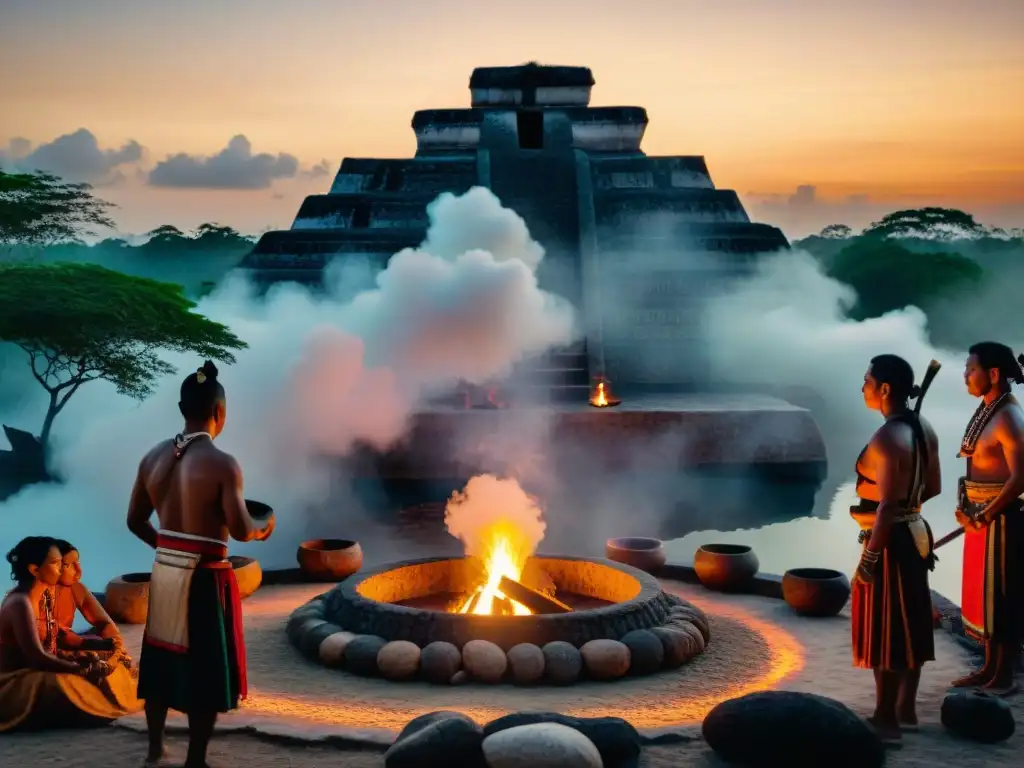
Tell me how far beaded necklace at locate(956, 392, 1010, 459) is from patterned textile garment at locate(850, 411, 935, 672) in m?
0.96

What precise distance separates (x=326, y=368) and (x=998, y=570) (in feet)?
41.9

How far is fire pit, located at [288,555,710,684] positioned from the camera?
6844 mm

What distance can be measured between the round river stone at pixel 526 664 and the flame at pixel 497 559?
1.08 metres

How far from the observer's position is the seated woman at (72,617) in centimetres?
583

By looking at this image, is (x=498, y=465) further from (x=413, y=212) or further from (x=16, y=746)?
(x=16, y=746)

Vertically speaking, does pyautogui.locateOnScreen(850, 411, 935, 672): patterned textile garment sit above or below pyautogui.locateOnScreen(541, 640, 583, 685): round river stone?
above

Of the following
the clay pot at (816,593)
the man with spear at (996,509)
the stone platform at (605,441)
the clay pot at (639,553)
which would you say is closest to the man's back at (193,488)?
the man with spear at (996,509)

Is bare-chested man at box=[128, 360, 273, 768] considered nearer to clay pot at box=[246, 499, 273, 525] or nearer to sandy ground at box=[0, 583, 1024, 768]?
clay pot at box=[246, 499, 273, 525]

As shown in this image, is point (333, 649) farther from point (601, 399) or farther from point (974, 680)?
point (601, 399)

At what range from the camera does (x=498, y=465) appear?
17.1m

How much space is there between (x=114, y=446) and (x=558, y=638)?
1336cm

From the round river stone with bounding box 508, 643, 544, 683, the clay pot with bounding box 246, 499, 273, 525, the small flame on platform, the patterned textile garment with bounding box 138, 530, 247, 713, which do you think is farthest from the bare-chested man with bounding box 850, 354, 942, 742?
the small flame on platform

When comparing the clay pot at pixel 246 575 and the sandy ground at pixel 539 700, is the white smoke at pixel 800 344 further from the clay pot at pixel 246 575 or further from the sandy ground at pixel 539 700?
the clay pot at pixel 246 575

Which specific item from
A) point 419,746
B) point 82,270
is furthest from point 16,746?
point 82,270
